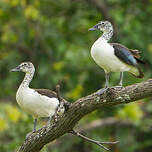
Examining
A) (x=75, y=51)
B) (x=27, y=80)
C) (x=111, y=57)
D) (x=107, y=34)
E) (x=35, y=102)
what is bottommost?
(x=75, y=51)

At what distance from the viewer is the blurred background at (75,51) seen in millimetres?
10008

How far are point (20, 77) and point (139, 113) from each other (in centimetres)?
255

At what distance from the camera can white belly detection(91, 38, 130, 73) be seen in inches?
181

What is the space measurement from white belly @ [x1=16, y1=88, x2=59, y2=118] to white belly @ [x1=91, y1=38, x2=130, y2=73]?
28.1 inches

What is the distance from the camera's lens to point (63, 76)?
10.4 meters

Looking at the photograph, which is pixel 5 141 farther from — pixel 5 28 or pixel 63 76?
pixel 5 28

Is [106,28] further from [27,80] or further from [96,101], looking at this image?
[27,80]

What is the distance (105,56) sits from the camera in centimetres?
461

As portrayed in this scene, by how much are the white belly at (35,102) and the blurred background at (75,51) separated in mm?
4372

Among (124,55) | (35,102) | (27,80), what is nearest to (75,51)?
(27,80)

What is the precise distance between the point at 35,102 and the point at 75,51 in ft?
16.0

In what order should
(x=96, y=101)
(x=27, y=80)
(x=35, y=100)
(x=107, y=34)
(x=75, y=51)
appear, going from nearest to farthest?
(x=96, y=101) < (x=107, y=34) < (x=35, y=100) < (x=27, y=80) < (x=75, y=51)

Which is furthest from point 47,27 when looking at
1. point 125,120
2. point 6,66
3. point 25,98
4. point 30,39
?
point 25,98

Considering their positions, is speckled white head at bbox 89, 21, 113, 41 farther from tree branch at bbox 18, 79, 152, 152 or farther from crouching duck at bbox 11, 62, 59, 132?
crouching duck at bbox 11, 62, 59, 132
